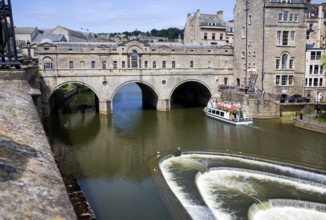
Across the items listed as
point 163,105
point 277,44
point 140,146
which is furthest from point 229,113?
point 140,146

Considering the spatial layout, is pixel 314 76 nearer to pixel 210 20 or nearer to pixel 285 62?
pixel 285 62

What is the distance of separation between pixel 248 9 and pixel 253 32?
3.22 m

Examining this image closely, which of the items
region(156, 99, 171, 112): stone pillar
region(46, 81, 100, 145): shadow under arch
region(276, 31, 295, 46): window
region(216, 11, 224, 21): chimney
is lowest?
region(46, 81, 100, 145): shadow under arch

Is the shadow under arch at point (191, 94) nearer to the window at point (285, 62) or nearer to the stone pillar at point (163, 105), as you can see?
the stone pillar at point (163, 105)

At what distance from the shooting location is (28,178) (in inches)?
168

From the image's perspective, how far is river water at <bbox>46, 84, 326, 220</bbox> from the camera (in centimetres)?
1766

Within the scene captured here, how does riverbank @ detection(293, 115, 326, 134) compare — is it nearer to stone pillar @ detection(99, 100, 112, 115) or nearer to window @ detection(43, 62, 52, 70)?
stone pillar @ detection(99, 100, 112, 115)

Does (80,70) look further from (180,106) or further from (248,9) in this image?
(248,9)

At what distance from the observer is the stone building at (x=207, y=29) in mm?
61062

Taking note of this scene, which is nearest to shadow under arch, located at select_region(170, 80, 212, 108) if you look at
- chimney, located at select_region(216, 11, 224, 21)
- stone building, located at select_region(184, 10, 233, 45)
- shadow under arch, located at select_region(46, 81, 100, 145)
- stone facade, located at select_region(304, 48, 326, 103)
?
stone building, located at select_region(184, 10, 233, 45)

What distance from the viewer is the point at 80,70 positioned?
1582 inches

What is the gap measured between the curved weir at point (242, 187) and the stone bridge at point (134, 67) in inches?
793

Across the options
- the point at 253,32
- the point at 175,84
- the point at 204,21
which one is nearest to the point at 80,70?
the point at 175,84

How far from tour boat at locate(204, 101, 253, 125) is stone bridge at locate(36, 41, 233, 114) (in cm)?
677
